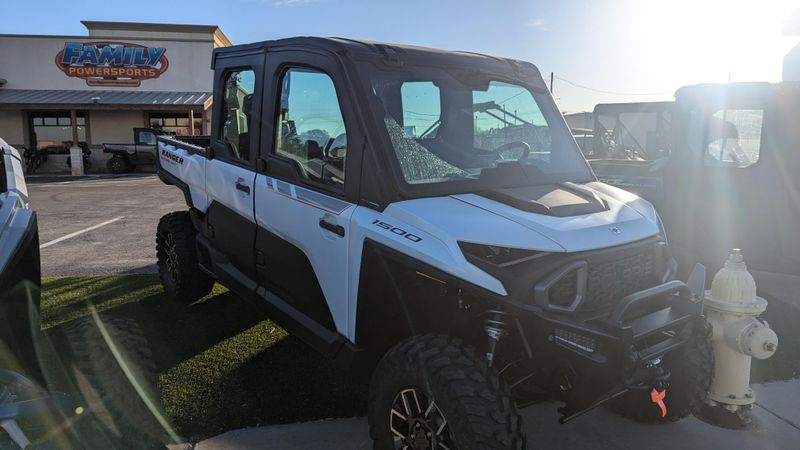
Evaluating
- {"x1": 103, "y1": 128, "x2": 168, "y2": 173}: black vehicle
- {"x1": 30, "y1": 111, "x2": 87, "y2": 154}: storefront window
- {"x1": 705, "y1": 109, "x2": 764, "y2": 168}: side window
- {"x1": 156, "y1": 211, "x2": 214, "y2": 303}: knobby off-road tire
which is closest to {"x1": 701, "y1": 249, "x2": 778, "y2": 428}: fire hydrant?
{"x1": 705, "y1": 109, "x2": 764, "y2": 168}: side window

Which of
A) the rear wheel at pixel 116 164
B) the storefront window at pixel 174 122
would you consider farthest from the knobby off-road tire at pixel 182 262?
the storefront window at pixel 174 122

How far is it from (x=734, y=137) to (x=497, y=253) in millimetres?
4423

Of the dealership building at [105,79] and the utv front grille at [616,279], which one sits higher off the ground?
the dealership building at [105,79]

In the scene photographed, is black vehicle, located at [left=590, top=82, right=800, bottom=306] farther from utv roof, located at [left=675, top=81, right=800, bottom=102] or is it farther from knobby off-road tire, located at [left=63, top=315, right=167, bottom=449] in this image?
knobby off-road tire, located at [left=63, top=315, right=167, bottom=449]

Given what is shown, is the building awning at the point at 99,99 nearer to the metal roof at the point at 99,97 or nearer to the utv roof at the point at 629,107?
the metal roof at the point at 99,97

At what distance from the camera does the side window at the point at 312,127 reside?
303cm

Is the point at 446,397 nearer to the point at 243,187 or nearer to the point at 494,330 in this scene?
the point at 494,330

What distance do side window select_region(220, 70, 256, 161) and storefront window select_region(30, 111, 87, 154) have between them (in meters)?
25.9

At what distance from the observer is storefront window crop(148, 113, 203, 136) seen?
26.5 meters

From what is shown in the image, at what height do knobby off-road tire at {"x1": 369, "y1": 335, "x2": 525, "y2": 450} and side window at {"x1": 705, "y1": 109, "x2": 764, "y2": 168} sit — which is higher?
side window at {"x1": 705, "y1": 109, "x2": 764, "y2": 168}

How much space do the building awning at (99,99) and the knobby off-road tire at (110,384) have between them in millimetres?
22924

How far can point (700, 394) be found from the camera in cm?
304

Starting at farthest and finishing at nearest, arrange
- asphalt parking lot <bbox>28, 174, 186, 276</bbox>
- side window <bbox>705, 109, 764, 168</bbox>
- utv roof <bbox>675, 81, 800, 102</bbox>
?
asphalt parking lot <bbox>28, 174, 186, 276</bbox> < side window <bbox>705, 109, 764, 168</bbox> < utv roof <bbox>675, 81, 800, 102</bbox>

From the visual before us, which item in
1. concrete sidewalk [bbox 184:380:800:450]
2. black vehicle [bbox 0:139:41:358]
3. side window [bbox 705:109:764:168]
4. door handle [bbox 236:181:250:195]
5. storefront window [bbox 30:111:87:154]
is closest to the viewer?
black vehicle [bbox 0:139:41:358]
